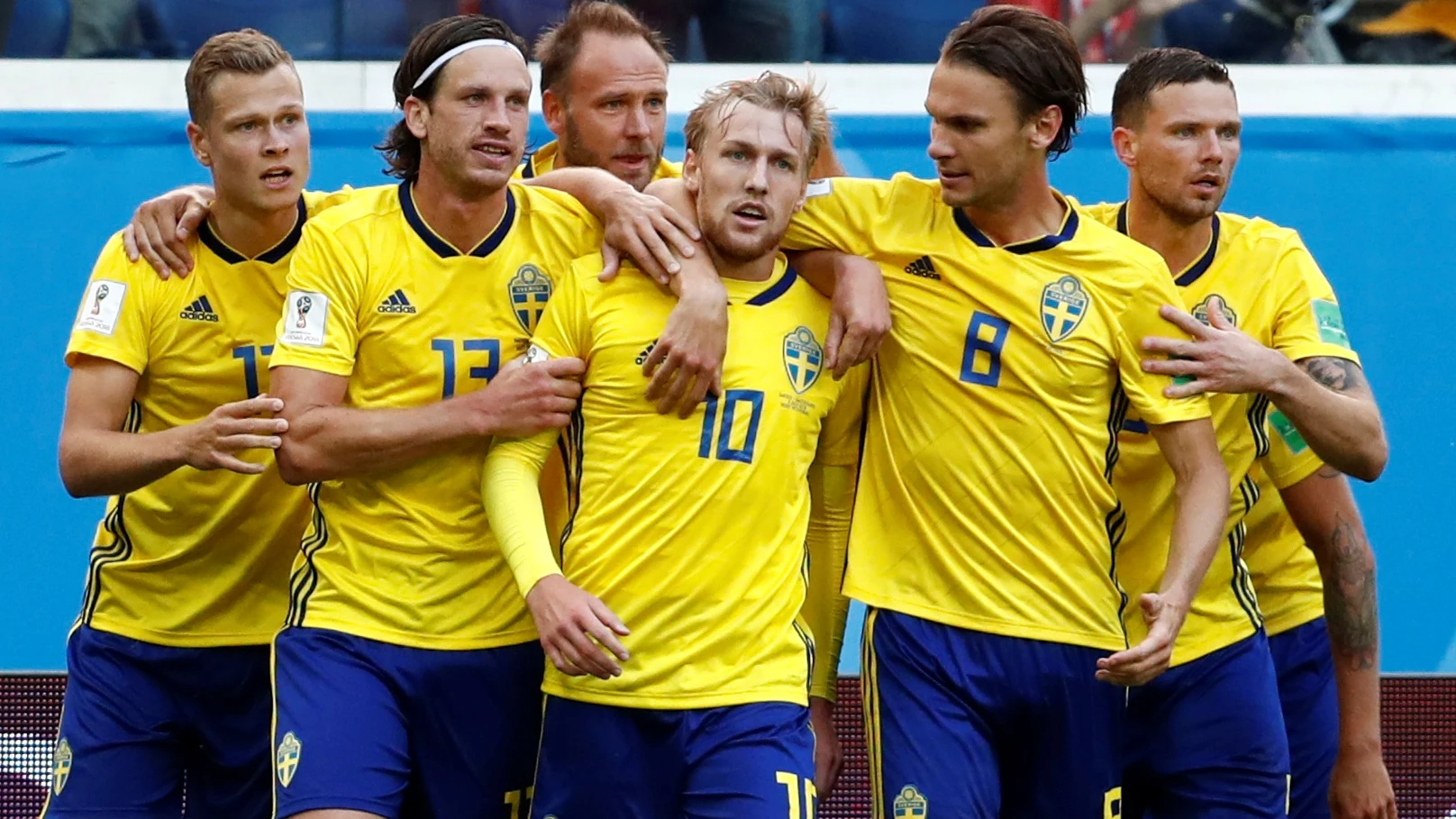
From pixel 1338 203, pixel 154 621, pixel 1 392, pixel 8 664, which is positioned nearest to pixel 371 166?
pixel 1 392

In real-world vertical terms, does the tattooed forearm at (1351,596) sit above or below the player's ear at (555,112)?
below

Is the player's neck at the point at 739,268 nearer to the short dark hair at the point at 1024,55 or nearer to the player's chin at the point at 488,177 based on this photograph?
the player's chin at the point at 488,177

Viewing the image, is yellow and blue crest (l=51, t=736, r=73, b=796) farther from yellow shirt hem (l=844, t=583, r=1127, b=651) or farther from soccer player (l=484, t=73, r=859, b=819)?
yellow shirt hem (l=844, t=583, r=1127, b=651)

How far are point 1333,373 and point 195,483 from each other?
2.82 meters

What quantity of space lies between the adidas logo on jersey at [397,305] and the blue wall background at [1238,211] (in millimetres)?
3764

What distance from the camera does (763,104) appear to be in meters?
4.03

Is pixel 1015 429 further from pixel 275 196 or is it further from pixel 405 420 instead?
pixel 275 196

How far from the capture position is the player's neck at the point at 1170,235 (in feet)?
15.0

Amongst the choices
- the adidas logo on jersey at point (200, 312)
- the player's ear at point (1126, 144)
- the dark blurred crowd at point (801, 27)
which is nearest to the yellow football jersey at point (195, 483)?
the adidas logo on jersey at point (200, 312)

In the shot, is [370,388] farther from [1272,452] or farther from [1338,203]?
[1338,203]

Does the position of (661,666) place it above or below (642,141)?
below

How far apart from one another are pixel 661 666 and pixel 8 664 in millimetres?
4454

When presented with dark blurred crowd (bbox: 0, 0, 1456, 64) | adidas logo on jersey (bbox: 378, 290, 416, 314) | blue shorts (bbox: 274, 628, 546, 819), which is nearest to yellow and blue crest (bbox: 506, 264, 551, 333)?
adidas logo on jersey (bbox: 378, 290, 416, 314)

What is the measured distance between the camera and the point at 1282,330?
4543 mm
